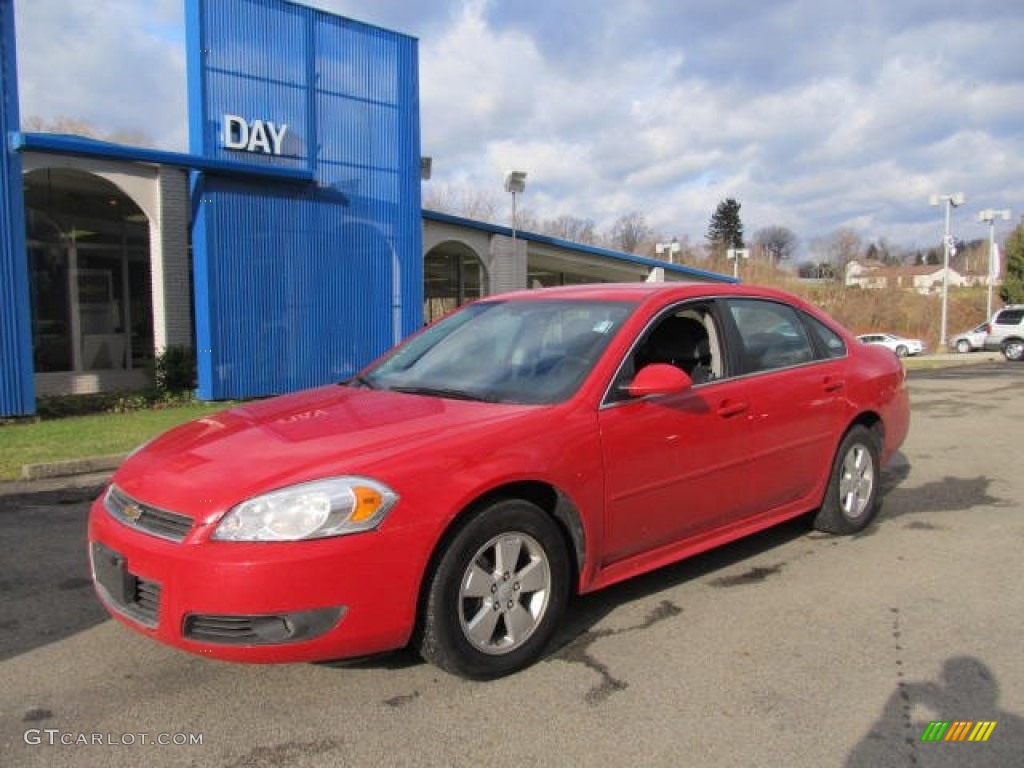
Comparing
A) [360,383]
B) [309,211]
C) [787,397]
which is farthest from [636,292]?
[309,211]

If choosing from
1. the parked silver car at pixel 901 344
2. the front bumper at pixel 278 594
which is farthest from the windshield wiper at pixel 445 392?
the parked silver car at pixel 901 344

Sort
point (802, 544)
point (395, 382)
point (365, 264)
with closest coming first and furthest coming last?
point (395, 382)
point (802, 544)
point (365, 264)

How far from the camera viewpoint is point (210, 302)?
13.3 meters

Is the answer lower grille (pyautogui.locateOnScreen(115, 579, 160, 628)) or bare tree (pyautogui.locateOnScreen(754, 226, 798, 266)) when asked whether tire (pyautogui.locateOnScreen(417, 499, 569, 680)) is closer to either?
lower grille (pyautogui.locateOnScreen(115, 579, 160, 628))

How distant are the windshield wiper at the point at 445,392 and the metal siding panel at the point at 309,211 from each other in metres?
10.1

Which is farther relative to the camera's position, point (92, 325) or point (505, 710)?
point (92, 325)

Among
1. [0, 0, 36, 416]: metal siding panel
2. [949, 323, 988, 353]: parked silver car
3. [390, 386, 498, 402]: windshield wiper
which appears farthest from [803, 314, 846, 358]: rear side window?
[949, 323, 988, 353]: parked silver car

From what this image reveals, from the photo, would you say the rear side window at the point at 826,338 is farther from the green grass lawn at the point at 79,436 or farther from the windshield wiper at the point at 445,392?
the green grass lawn at the point at 79,436

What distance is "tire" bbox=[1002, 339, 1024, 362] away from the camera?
30.6 meters

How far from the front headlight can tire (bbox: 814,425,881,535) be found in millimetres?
3314

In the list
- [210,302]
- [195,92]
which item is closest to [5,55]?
[195,92]

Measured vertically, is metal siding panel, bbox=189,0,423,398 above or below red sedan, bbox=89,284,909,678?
above

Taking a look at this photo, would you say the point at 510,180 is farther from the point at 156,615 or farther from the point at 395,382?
the point at 156,615

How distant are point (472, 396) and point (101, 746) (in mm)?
1973
